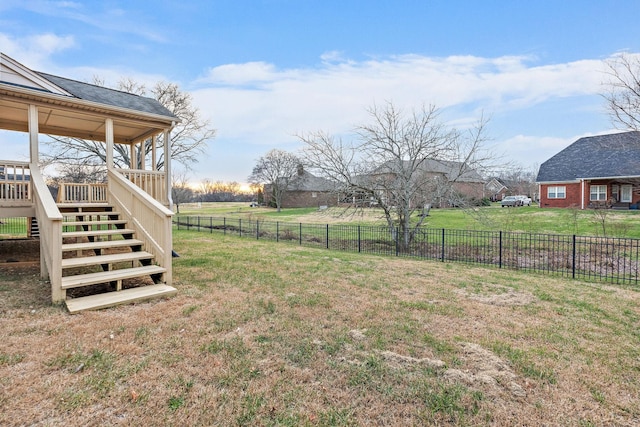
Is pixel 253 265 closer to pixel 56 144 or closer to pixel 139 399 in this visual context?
pixel 139 399

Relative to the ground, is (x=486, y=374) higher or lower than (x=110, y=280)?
lower

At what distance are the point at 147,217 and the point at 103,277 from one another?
1356 mm

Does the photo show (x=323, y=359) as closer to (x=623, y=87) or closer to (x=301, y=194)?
(x=623, y=87)

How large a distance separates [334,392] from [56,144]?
28.1 meters

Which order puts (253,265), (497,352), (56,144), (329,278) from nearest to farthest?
(497,352) → (329,278) → (253,265) → (56,144)

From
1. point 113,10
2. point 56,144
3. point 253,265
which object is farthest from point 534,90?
point 56,144

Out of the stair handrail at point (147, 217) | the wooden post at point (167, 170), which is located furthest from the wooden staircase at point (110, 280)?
the wooden post at point (167, 170)

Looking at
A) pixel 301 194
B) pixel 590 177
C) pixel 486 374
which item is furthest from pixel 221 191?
pixel 486 374

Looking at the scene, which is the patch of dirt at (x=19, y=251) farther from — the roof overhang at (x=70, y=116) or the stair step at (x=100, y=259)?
the stair step at (x=100, y=259)

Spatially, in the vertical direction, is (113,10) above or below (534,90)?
above

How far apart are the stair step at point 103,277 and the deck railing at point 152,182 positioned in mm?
3511

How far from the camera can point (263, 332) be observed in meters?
3.72

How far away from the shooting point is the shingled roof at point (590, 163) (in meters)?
24.3

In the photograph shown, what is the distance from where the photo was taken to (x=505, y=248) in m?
11.1
